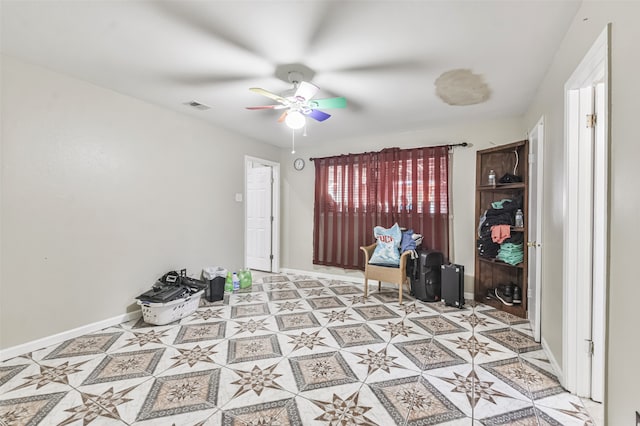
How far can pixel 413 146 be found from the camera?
4.25 metres

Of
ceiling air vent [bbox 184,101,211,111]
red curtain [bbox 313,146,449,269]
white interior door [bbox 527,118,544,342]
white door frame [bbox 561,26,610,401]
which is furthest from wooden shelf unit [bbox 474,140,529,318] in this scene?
ceiling air vent [bbox 184,101,211,111]

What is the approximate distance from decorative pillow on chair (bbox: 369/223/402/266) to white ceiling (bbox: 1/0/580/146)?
1.77 metres

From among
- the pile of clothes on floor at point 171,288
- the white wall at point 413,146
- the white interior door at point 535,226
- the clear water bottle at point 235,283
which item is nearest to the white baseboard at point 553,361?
the white interior door at point 535,226

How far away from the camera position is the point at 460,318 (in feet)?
10.2

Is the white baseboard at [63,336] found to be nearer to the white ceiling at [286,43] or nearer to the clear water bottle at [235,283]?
the clear water bottle at [235,283]

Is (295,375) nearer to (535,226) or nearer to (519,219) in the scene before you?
(535,226)

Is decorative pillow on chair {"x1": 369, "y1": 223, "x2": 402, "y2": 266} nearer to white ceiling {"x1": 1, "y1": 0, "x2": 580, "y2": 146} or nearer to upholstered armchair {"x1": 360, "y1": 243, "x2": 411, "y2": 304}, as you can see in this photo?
upholstered armchair {"x1": 360, "y1": 243, "x2": 411, "y2": 304}

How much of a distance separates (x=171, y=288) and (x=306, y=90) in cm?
249

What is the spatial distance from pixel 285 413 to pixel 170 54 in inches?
104

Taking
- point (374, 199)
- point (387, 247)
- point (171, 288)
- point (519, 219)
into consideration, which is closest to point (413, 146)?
point (374, 199)

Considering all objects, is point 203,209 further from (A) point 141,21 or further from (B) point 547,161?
(B) point 547,161

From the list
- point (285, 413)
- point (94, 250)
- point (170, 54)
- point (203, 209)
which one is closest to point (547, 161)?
point (285, 413)

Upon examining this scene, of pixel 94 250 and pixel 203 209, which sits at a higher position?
pixel 203 209

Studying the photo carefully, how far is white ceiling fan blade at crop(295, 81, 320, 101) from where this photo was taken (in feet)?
7.29
